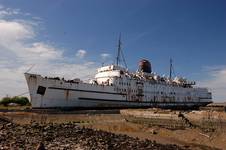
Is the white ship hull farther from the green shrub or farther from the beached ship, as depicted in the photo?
the green shrub

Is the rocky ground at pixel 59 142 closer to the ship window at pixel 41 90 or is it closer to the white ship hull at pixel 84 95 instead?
the ship window at pixel 41 90

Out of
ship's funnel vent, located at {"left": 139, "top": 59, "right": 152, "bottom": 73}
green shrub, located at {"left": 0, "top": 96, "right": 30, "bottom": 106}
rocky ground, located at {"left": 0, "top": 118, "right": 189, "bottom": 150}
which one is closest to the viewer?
rocky ground, located at {"left": 0, "top": 118, "right": 189, "bottom": 150}

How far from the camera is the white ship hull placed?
55.6 meters

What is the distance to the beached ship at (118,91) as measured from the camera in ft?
185

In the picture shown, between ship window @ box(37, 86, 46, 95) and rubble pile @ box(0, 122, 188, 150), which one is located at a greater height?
ship window @ box(37, 86, 46, 95)

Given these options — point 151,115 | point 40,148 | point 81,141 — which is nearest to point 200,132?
point 151,115

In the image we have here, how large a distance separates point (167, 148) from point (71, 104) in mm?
42605

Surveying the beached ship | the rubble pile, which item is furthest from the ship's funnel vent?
the rubble pile

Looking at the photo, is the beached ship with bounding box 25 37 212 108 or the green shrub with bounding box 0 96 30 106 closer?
the beached ship with bounding box 25 37 212 108

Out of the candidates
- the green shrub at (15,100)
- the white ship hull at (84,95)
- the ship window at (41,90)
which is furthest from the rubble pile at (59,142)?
the green shrub at (15,100)

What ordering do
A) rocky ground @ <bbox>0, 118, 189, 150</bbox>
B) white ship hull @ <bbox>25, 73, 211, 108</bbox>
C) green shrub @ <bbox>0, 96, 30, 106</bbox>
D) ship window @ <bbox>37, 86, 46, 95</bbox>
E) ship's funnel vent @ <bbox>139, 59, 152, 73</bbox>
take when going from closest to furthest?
rocky ground @ <bbox>0, 118, 189, 150</bbox> < ship window @ <bbox>37, 86, 46, 95</bbox> < white ship hull @ <bbox>25, 73, 211, 108</bbox> < green shrub @ <bbox>0, 96, 30, 106</bbox> < ship's funnel vent @ <bbox>139, 59, 152, 73</bbox>

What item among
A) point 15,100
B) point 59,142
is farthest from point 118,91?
point 59,142

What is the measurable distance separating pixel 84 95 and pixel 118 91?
1071 cm

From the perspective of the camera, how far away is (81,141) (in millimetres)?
18734
